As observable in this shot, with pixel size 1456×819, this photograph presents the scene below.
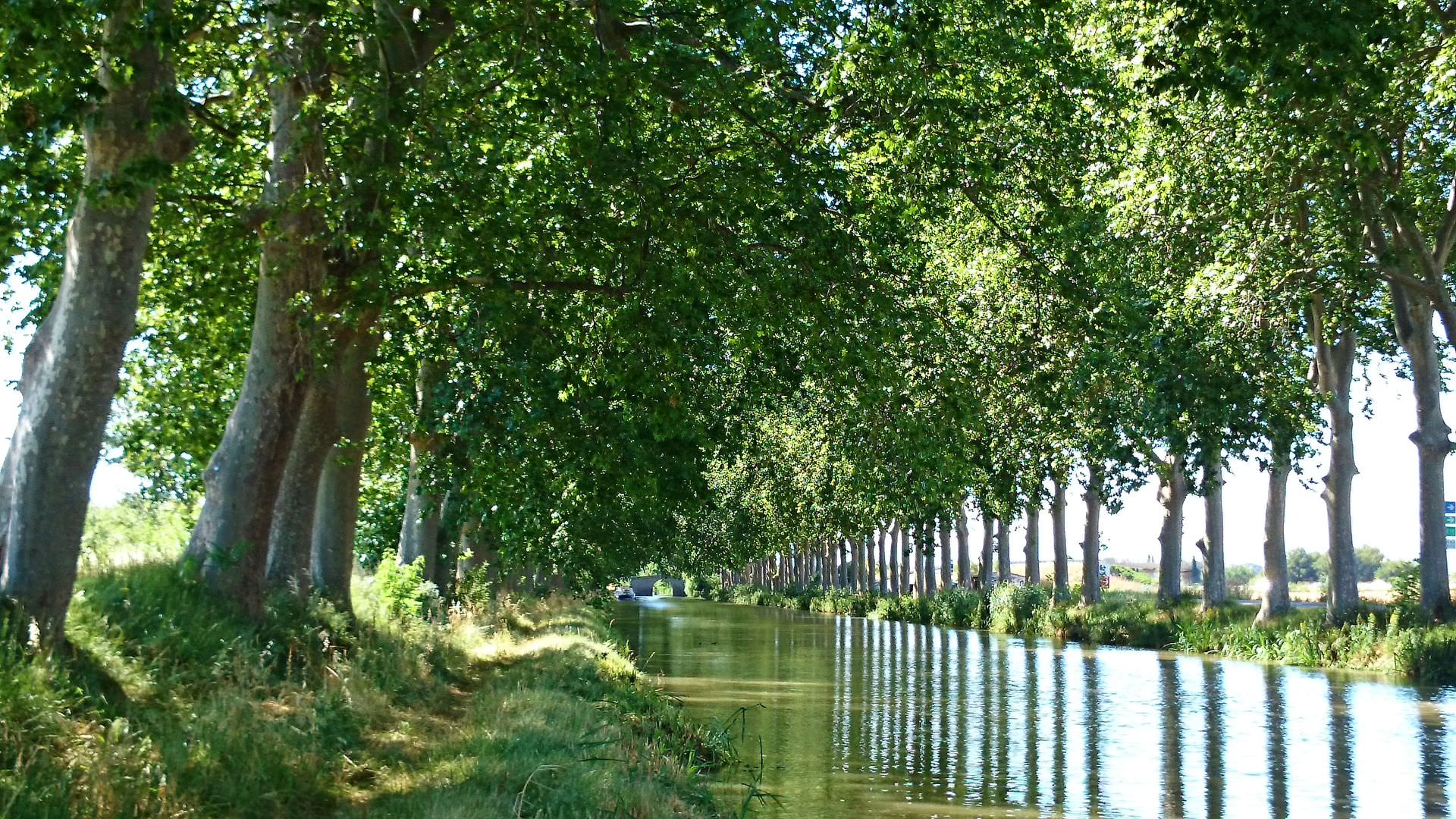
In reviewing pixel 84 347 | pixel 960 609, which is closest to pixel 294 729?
pixel 84 347

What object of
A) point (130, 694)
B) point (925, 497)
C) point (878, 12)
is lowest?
point (130, 694)

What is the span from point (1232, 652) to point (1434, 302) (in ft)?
31.8

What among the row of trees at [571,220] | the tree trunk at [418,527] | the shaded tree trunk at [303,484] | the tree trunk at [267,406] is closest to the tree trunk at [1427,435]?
the row of trees at [571,220]

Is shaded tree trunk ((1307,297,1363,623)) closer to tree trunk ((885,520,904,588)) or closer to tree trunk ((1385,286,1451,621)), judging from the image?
tree trunk ((1385,286,1451,621))

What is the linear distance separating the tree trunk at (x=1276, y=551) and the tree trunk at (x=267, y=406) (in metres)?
24.5

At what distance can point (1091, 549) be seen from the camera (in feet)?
142

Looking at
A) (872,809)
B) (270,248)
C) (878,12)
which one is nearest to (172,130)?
(270,248)

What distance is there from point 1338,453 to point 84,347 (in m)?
29.3

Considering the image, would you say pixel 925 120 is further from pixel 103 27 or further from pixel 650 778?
pixel 103 27

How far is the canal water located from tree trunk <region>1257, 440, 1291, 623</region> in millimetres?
3068

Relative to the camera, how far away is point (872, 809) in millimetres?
12961

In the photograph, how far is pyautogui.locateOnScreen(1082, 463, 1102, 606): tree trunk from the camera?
138 feet

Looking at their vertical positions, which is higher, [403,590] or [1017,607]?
[403,590]

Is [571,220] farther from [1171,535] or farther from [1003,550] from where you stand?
[1003,550]
